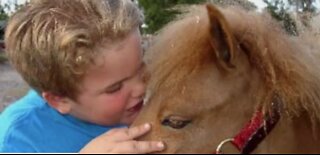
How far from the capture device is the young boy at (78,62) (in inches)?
69.4

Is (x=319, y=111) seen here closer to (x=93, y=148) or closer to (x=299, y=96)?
(x=299, y=96)

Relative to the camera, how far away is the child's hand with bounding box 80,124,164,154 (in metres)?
1.60

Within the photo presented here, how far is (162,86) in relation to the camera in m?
1.67

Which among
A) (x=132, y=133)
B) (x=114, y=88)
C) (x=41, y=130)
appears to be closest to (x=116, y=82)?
(x=114, y=88)

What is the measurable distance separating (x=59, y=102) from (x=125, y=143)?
375mm

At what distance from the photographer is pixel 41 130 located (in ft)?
6.43

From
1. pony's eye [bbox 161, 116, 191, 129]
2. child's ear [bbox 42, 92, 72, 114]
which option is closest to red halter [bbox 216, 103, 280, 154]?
pony's eye [bbox 161, 116, 191, 129]

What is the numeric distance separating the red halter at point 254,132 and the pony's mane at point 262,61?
0.03m

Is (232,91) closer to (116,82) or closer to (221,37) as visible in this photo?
(221,37)

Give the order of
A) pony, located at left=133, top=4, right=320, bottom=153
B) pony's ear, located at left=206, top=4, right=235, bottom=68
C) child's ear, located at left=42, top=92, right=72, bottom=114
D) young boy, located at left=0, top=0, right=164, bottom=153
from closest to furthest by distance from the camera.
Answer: pony's ear, located at left=206, top=4, right=235, bottom=68
pony, located at left=133, top=4, right=320, bottom=153
young boy, located at left=0, top=0, right=164, bottom=153
child's ear, located at left=42, top=92, right=72, bottom=114

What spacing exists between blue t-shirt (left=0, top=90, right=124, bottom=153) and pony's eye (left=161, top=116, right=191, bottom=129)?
44 cm

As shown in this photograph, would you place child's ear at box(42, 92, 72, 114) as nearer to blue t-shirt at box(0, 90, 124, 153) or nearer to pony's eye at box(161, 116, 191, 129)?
blue t-shirt at box(0, 90, 124, 153)

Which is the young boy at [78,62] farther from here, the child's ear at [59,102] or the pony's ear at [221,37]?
the pony's ear at [221,37]

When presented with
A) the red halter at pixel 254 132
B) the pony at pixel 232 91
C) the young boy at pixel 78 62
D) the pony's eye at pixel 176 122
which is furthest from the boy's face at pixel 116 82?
the red halter at pixel 254 132
